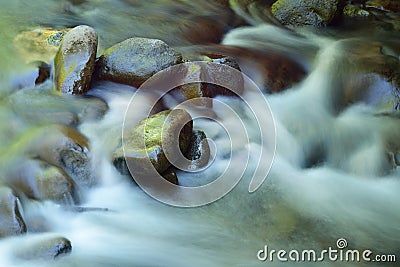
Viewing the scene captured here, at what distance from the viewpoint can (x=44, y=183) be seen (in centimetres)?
409

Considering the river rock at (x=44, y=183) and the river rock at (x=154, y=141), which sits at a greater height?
the river rock at (x=154, y=141)

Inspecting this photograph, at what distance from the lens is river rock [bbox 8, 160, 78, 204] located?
4062mm

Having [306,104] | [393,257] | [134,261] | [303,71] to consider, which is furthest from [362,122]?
[134,261]

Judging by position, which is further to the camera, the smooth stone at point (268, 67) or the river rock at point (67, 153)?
the smooth stone at point (268, 67)

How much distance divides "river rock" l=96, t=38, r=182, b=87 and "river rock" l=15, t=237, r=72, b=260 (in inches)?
88.5

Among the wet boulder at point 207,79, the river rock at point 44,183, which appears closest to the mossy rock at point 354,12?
the wet boulder at point 207,79

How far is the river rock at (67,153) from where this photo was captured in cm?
432

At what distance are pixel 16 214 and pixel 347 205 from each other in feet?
8.73

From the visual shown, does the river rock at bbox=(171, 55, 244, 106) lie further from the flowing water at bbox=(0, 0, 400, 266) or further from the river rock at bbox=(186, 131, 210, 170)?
the river rock at bbox=(186, 131, 210, 170)

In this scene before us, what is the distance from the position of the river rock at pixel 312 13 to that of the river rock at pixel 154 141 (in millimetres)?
4027

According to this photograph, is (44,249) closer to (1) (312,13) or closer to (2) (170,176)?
(2) (170,176)

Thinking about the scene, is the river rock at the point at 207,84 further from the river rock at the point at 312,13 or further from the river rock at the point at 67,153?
the river rock at the point at 312,13

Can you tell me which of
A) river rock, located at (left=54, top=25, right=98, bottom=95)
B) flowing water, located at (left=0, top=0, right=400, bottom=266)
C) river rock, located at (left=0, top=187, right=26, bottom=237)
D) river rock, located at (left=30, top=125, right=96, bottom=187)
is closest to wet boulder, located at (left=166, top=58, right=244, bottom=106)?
flowing water, located at (left=0, top=0, right=400, bottom=266)

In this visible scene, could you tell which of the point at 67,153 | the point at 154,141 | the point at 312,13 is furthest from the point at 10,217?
the point at 312,13
